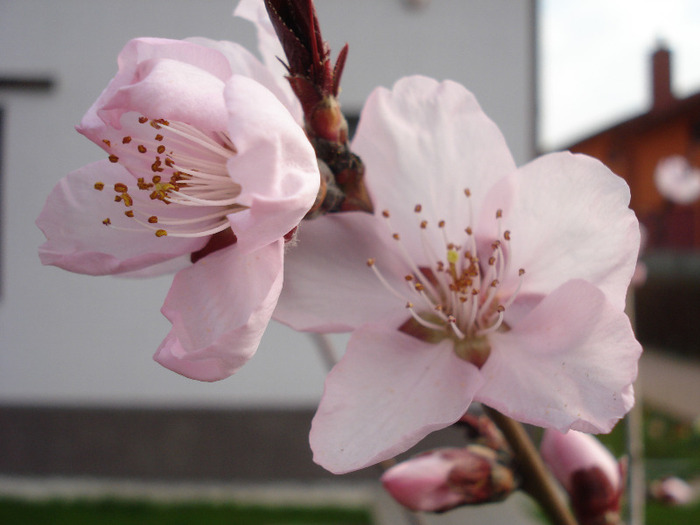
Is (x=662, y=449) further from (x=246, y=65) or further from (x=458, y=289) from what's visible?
(x=246, y=65)

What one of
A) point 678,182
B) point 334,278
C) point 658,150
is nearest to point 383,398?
point 334,278

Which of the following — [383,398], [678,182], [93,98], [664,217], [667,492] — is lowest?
[664,217]

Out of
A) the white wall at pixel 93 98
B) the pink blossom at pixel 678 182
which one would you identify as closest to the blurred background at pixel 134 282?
the white wall at pixel 93 98

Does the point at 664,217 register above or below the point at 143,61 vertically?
below

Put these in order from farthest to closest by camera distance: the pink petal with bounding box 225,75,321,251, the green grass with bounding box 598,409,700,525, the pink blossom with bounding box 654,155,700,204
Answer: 1. the pink blossom with bounding box 654,155,700,204
2. the green grass with bounding box 598,409,700,525
3. the pink petal with bounding box 225,75,321,251

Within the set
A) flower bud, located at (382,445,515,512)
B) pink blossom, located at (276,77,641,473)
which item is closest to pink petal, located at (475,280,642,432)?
pink blossom, located at (276,77,641,473)

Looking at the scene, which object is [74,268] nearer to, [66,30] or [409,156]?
[409,156]

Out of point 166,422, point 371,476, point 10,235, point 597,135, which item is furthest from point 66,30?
point 597,135

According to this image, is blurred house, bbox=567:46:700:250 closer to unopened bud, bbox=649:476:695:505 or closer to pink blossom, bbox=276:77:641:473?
unopened bud, bbox=649:476:695:505
